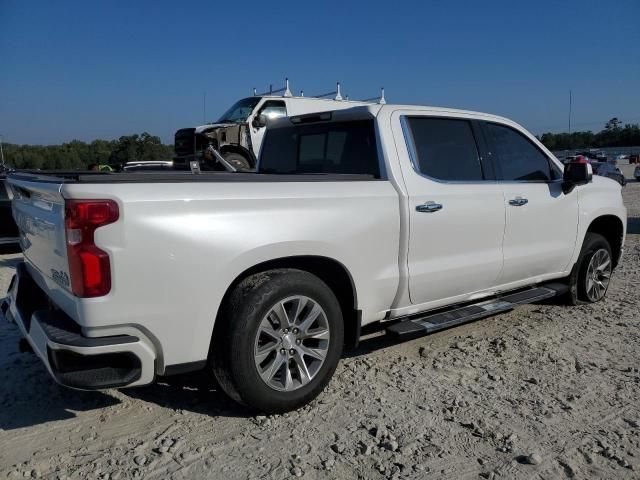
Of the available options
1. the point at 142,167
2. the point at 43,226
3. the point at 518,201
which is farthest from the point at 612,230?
the point at 142,167

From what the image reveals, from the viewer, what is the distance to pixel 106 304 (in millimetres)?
2598

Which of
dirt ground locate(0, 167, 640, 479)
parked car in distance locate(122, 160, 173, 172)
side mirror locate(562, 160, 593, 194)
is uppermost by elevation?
parked car in distance locate(122, 160, 173, 172)

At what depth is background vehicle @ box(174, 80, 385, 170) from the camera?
13977 millimetres

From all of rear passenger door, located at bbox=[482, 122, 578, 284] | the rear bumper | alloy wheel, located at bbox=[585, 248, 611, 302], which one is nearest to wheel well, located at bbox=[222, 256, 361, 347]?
rear passenger door, located at bbox=[482, 122, 578, 284]

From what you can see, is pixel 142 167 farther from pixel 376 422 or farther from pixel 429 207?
pixel 376 422

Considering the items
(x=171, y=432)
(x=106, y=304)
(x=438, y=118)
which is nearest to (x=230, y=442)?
(x=171, y=432)

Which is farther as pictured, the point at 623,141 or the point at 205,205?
A: the point at 623,141

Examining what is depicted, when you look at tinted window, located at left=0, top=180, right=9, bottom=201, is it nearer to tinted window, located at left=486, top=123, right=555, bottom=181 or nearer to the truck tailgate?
the truck tailgate

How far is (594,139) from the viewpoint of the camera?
312ft

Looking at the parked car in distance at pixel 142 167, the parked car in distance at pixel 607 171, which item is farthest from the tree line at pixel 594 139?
the parked car in distance at pixel 142 167

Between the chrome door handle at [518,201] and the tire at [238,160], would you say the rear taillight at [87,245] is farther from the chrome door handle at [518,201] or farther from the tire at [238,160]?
the tire at [238,160]

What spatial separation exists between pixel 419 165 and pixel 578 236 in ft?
7.09

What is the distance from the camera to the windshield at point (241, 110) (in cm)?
1446

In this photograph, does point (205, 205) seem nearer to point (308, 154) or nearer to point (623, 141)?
point (308, 154)
